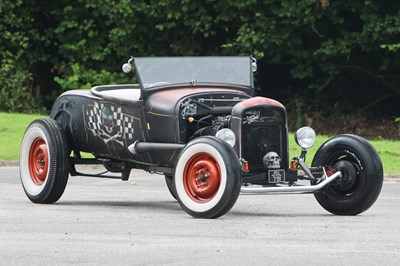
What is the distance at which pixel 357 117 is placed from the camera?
1120 inches

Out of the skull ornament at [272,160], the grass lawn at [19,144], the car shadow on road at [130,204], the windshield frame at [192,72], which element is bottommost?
the grass lawn at [19,144]

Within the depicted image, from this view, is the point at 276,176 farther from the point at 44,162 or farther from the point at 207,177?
the point at 44,162

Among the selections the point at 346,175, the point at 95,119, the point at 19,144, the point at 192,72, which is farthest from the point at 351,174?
the point at 19,144

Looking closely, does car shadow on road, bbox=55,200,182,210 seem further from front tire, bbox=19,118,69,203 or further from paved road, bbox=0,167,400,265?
front tire, bbox=19,118,69,203

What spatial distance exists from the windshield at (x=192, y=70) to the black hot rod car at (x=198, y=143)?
0.01 metres

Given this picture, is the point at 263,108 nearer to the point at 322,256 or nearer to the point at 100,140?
the point at 100,140

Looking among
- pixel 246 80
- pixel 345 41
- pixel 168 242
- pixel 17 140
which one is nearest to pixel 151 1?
pixel 345 41

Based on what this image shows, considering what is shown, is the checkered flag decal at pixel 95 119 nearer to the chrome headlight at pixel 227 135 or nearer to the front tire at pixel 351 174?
the chrome headlight at pixel 227 135

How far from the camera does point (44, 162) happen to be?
13633 millimetres

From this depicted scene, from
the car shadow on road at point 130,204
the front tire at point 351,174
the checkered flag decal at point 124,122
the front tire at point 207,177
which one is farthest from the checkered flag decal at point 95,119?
the front tire at point 351,174

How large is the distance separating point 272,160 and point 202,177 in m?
0.89

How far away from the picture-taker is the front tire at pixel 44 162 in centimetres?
1326

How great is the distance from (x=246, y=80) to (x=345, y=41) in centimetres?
1407

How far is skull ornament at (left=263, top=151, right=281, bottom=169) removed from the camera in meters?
12.2
